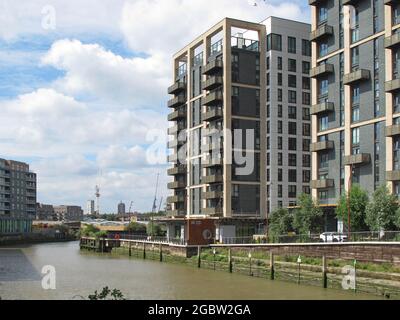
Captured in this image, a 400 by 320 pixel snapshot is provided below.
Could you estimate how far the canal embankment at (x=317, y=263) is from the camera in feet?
140

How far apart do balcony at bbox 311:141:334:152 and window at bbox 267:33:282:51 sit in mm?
27559

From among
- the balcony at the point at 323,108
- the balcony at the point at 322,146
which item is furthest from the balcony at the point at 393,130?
the balcony at the point at 323,108

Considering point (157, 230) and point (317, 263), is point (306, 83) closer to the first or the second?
point (317, 263)

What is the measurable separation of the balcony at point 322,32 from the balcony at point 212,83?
23.0 metres

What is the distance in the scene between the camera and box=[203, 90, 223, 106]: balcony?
100188 millimetres

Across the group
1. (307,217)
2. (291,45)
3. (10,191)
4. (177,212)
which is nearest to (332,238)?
(307,217)

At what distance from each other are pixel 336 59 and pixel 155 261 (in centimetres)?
3714

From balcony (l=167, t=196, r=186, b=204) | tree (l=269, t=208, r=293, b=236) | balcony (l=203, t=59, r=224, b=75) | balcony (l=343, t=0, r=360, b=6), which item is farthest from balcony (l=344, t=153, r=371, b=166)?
balcony (l=167, t=196, r=186, b=204)

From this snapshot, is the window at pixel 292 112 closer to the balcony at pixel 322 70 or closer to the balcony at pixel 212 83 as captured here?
the balcony at pixel 212 83

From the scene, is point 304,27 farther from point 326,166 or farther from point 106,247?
point 106,247

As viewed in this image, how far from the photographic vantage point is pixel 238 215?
3895 inches

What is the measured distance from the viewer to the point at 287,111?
102m

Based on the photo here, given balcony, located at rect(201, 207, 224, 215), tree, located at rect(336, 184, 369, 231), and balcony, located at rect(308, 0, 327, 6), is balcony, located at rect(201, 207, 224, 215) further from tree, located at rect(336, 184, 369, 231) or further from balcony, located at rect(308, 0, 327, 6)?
balcony, located at rect(308, 0, 327, 6)
